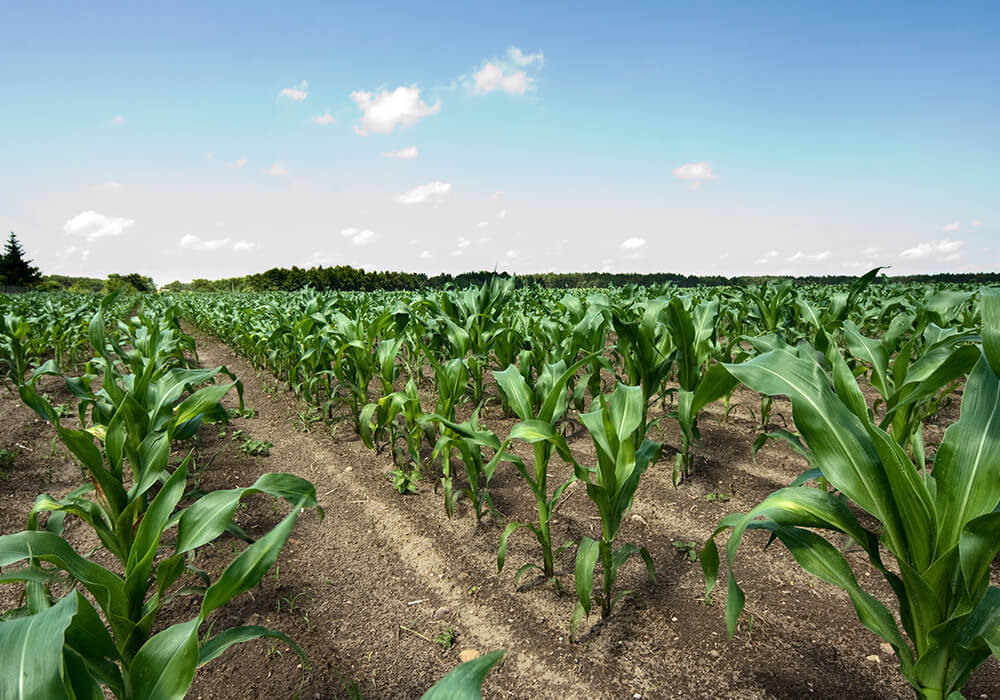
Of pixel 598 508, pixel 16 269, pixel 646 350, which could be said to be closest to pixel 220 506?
pixel 598 508

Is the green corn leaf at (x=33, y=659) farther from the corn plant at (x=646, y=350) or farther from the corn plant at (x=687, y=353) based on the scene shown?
the corn plant at (x=646, y=350)

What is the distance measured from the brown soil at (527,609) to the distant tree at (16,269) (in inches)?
2447

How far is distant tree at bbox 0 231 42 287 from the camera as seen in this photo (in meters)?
49.2

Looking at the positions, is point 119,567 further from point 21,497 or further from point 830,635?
point 830,635

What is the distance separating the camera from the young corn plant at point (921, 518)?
1.21 m

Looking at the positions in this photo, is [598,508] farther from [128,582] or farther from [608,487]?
[128,582]

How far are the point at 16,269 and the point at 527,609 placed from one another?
2740 inches

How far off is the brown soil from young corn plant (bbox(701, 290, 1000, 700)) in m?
0.59

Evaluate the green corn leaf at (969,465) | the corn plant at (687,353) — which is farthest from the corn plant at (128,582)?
the corn plant at (687,353)

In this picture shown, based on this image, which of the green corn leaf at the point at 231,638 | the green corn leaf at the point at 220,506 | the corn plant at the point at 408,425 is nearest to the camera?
the green corn leaf at the point at 231,638

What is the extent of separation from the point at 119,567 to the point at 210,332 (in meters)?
14.6

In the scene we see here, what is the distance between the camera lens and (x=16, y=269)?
51.0 metres

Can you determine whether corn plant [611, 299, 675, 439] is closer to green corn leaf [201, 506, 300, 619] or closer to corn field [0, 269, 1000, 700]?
corn field [0, 269, 1000, 700]

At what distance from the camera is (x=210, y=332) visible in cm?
1549
